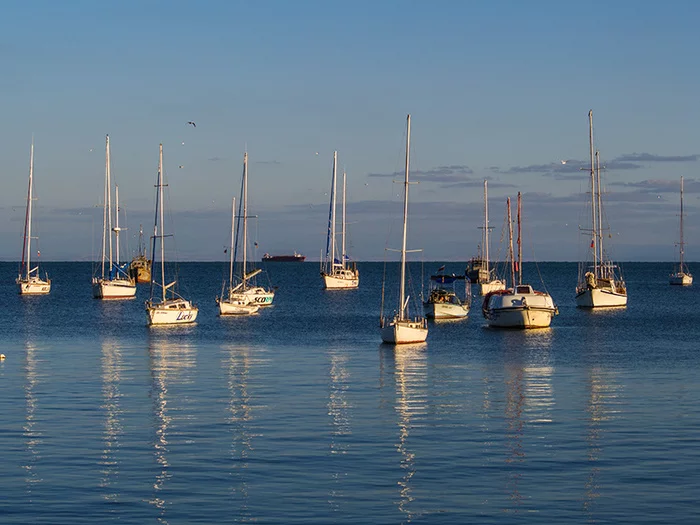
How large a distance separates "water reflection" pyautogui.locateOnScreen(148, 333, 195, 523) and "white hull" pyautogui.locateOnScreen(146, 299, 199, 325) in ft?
26.6

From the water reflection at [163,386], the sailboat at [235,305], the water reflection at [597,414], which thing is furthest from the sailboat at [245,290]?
the water reflection at [597,414]

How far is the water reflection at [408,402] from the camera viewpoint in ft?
92.6

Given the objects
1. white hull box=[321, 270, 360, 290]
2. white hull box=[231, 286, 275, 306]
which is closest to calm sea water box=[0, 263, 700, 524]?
white hull box=[231, 286, 275, 306]

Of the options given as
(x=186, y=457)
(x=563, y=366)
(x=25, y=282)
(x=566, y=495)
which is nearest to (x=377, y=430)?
(x=186, y=457)

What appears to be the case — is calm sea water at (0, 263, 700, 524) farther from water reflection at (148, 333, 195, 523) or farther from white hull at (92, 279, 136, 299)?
white hull at (92, 279, 136, 299)

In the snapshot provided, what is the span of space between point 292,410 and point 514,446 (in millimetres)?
10331

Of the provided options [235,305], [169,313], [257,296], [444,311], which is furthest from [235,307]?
[444,311]

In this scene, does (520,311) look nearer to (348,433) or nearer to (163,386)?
(163,386)

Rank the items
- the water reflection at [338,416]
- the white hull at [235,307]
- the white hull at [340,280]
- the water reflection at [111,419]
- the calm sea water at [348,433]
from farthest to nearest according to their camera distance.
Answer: the white hull at [340,280]
the white hull at [235,307]
the water reflection at [111,419]
the water reflection at [338,416]
the calm sea water at [348,433]

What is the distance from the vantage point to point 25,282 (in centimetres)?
15438

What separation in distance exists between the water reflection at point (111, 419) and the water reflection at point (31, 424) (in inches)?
71.8

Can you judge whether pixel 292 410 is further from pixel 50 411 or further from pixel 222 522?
pixel 222 522

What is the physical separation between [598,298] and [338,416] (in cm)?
8035

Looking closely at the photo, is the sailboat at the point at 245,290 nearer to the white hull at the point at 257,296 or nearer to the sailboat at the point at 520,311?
the white hull at the point at 257,296
